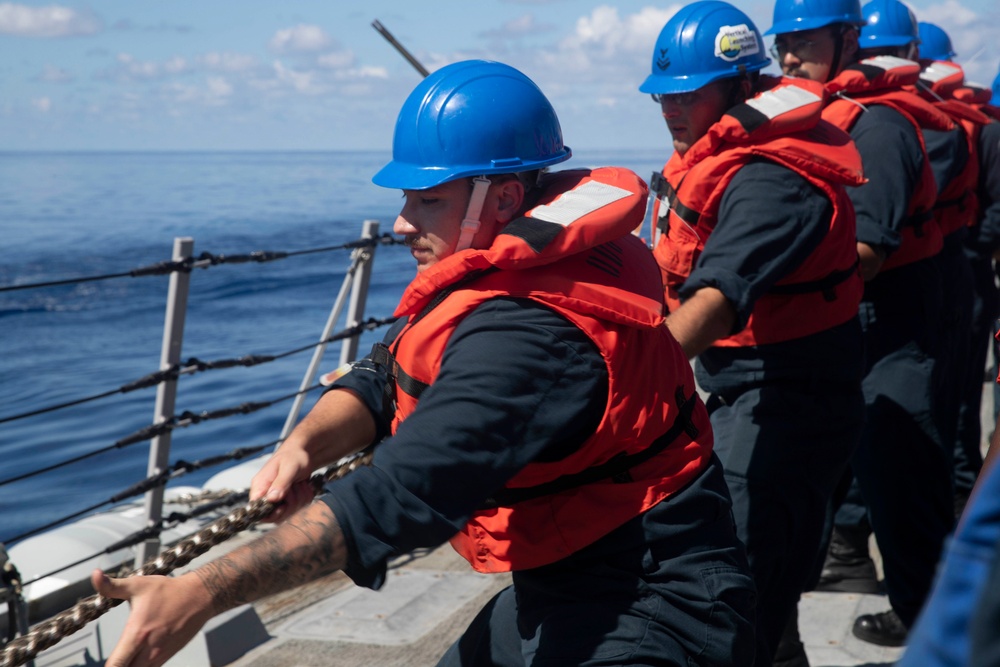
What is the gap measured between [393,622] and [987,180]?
14.1ft

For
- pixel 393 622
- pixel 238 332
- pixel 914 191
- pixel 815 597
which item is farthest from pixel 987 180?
pixel 238 332

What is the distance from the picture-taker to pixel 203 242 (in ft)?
111

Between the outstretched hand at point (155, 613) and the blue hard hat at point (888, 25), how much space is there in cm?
489

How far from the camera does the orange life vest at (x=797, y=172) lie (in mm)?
3268

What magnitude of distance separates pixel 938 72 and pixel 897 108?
2.12 metres

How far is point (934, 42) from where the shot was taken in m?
7.82

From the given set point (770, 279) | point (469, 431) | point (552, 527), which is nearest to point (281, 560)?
point (469, 431)

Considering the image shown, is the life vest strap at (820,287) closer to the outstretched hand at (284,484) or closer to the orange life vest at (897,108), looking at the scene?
the orange life vest at (897,108)

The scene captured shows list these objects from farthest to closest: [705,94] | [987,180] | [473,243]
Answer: [987,180]
[705,94]
[473,243]

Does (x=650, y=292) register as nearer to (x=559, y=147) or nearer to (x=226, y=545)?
(x=559, y=147)

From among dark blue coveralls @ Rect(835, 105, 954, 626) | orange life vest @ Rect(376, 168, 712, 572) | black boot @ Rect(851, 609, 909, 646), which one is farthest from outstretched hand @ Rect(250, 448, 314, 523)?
black boot @ Rect(851, 609, 909, 646)

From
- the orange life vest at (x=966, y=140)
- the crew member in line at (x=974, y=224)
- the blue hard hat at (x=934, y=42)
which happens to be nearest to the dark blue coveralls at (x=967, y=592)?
the orange life vest at (x=966, y=140)

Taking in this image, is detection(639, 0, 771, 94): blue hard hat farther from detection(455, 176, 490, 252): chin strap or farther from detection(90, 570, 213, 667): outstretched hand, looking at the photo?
detection(90, 570, 213, 667): outstretched hand

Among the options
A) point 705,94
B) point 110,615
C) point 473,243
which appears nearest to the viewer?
point 473,243
